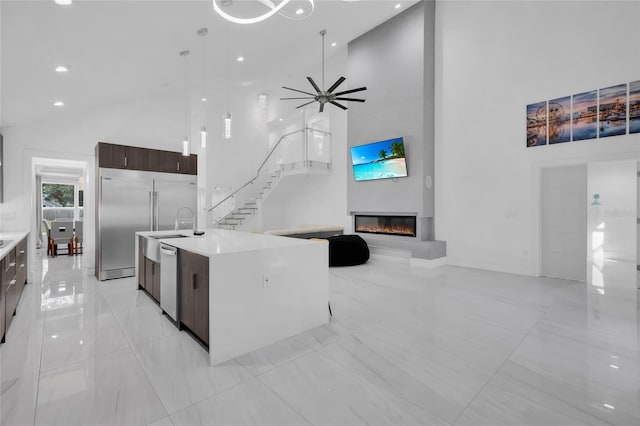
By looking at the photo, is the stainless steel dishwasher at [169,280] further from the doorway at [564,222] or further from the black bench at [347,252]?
the doorway at [564,222]

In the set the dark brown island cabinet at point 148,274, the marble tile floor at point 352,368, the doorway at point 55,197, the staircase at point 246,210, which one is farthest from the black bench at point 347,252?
the doorway at point 55,197

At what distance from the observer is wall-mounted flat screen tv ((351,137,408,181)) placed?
21.6 ft

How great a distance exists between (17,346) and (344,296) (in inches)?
130

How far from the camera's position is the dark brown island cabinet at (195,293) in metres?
2.40

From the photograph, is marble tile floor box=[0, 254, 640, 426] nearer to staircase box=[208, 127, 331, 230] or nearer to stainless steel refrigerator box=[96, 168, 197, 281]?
stainless steel refrigerator box=[96, 168, 197, 281]

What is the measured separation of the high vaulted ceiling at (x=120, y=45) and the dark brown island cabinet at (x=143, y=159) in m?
0.80

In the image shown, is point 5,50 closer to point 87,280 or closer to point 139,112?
point 139,112

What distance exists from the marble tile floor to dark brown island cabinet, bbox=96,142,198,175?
2.41 m

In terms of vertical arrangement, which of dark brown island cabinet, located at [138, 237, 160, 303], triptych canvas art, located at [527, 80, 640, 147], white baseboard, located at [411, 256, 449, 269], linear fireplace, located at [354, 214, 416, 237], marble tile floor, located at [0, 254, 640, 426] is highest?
triptych canvas art, located at [527, 80, 640, 147]

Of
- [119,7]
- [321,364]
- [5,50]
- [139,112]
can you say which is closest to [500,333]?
[321,364]

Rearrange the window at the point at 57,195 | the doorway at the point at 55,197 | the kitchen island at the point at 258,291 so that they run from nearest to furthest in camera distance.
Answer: the kitchen island at the point at 258,291 < the doorway at the point at 55,197 < the window at the point at 57,195

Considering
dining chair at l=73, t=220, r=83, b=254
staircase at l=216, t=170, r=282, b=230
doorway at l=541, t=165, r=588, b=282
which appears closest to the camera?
doorway at l=541, t=165, r=588, b=282

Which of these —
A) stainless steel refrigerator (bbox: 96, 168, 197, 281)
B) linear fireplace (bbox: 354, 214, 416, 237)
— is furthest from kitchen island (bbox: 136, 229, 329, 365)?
linear fireplace (bbox: 354, 214, 416, 237)

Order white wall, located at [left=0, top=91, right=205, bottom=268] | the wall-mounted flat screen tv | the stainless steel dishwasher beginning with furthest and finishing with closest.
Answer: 1. the wall-mounted flat screen tv
2. white wall, located at [left=0, top=91, right=205, bottom=268]
3. the stainless steel dishwasher
